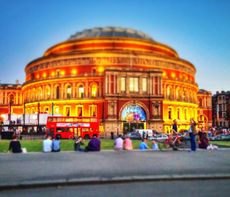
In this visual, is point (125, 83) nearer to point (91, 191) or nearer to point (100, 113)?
point (100, 113)

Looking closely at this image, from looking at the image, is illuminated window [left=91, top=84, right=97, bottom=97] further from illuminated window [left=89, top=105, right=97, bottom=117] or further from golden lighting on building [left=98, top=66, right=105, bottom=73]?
golden lighting on building [left=98, top=66, right=105, bottom=73]

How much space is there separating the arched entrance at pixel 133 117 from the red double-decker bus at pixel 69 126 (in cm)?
1506

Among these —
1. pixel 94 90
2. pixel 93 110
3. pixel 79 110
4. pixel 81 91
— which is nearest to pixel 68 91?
pixel 81 91

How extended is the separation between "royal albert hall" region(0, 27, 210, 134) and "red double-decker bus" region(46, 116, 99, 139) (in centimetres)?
1357

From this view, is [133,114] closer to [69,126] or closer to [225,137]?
[69,126]

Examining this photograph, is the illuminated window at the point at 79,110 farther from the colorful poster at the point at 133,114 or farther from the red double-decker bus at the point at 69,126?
the red double-decker bus at the point at 69,126

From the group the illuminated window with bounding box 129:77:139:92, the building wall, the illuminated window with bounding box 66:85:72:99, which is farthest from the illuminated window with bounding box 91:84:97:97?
the building wall

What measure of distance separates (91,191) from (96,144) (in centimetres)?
1158

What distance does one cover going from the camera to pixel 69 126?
46625 millimetres

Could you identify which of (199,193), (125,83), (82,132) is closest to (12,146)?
(199,193)

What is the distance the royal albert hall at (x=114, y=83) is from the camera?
62.6 meters

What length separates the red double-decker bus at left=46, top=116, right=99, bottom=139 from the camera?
152ft

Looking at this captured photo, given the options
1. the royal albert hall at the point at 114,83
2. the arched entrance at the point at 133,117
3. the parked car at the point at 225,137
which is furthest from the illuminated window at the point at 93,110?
the parked car at the point at 225,137

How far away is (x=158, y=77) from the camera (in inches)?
2544
